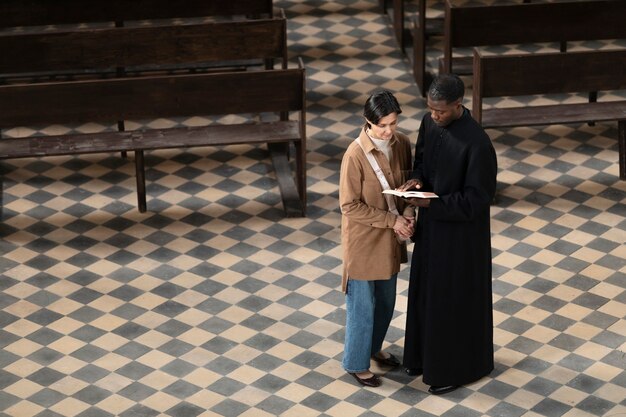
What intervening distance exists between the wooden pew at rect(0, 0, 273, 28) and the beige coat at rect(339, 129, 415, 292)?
498 cm

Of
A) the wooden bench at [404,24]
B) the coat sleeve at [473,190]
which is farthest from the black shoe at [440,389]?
the wooden bench at [404,24]

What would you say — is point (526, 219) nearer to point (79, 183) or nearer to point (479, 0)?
point (79, 183)

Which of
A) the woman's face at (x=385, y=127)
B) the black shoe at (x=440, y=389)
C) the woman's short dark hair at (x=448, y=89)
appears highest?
the woman's short dark hair at (x=448, y=89)

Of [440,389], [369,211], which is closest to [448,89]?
[369,211]

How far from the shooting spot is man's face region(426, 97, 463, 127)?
734cm

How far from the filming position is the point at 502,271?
373 inches

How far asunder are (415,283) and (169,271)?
2370mm

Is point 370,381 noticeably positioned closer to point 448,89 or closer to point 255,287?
point 255,287

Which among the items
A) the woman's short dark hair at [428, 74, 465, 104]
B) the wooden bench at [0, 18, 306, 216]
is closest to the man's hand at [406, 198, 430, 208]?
the woman's short dark hair at [428, 74, 465, 104]

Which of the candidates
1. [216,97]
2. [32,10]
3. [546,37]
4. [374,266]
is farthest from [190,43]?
[374,266]

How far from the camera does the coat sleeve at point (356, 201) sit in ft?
24.9

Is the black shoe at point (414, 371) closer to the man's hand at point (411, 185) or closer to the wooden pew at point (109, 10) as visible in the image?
the man's hand at point (411, 185)

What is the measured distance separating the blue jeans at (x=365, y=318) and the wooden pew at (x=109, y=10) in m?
4.99

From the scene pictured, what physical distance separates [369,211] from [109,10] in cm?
550
